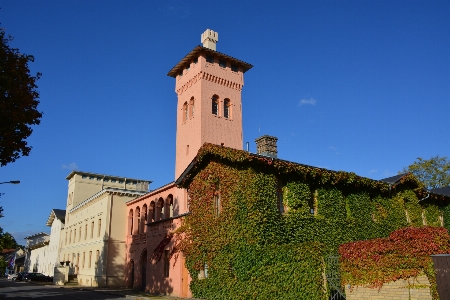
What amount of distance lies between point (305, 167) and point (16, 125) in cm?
1297

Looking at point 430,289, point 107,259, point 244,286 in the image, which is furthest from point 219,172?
point 107,259

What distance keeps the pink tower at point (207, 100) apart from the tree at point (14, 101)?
52.5 ft

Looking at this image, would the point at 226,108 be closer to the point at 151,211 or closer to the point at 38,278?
the point at 151,211

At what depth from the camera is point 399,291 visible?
1336 centimetres

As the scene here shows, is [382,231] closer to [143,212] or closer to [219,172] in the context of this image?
[219,172]

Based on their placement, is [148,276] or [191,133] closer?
[148,276]

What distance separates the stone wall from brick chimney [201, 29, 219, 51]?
2470cm

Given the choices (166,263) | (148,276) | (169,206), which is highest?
(169,206)

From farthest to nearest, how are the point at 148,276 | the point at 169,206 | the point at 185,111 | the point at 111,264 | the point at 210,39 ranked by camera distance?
the point at 210,39, the point at 111,264, the point at 185,111, the point at 169,206, the point at 148,276

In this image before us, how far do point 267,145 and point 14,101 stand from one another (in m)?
14.3

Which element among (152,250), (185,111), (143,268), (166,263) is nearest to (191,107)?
(185,111)

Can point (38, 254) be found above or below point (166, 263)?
above

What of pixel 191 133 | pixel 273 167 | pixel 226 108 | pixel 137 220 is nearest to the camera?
pixel 273 167

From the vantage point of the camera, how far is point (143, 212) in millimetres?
31891
